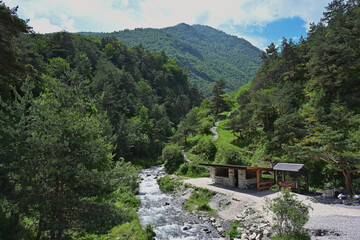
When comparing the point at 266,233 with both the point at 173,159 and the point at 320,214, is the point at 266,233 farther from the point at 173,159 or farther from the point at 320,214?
the point at 173,159

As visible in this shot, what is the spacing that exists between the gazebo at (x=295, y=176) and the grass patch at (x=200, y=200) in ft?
30.1

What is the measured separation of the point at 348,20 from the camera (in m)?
43.9

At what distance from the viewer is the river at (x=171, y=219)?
1719cm

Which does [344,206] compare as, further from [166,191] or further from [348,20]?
[348,20]

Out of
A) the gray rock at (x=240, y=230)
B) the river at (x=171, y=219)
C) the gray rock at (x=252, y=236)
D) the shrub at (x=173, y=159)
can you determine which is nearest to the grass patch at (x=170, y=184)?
the river at (x=171, y=219)

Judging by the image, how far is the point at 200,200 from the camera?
2572 centimetres

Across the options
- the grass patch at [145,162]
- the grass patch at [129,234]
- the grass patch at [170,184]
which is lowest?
the grass patch at [145,162]

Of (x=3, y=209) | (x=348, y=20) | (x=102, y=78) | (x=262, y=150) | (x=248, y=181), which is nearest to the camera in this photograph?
(x=3, y=209)

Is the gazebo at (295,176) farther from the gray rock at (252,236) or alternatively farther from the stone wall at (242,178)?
the gray rock at (252,236)

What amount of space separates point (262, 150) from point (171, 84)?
100907mm

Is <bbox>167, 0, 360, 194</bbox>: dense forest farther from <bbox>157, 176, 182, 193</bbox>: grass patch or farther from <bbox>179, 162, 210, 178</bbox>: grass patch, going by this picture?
<bbox>157, 176, 182, 193</bbox>: grass patch

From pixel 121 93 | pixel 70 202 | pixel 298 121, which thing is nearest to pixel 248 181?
pixel 298 121

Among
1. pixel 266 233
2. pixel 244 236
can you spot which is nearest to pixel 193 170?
pixel 244 236

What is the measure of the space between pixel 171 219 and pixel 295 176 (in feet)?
58.9
